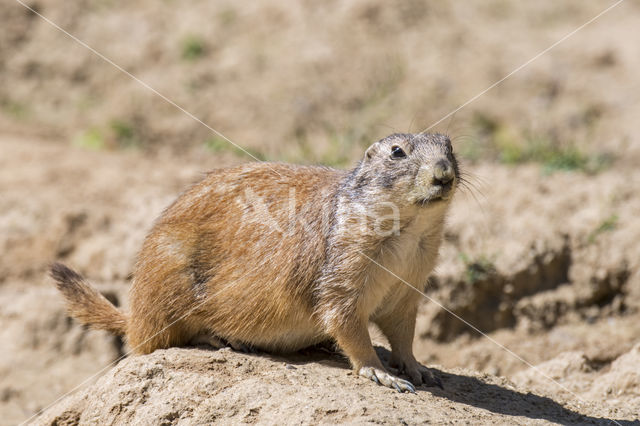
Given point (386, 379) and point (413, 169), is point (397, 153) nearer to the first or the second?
point (413, 169)

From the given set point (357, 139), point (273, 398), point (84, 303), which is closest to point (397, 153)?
point (273, 398)

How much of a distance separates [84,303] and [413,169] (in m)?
2.63

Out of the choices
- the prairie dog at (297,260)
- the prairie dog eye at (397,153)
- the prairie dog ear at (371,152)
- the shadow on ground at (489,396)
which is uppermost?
the prairie dog ear at (371,152)

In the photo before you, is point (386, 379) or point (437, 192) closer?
point (437, 192)

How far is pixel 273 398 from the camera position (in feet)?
15.6

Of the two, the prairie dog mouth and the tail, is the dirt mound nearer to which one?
the tail

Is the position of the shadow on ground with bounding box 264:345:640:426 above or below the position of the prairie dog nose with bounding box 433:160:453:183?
below

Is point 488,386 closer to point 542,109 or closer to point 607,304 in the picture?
point 607,304

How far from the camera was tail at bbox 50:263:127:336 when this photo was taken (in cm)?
588

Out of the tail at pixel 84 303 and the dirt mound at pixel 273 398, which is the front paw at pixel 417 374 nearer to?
the dirt mound at pixel 273 398

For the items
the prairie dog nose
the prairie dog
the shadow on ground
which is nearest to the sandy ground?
the shadow on ground

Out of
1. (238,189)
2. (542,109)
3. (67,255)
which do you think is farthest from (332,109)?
(238,189)

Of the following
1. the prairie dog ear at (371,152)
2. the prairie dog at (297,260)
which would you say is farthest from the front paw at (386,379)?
the prairie dog ear at (371,152)

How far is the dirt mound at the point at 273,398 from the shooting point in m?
4.62
